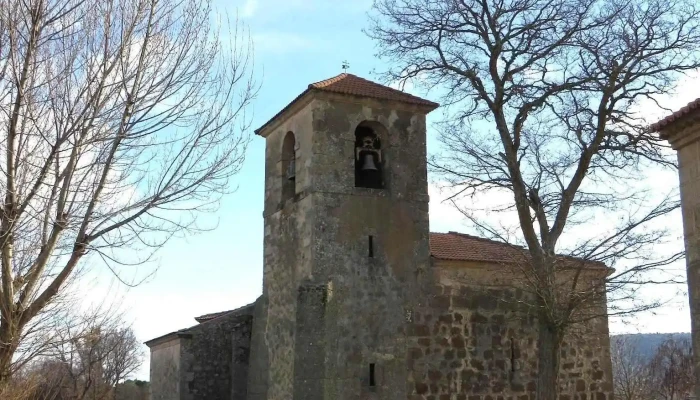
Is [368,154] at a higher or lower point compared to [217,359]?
higher

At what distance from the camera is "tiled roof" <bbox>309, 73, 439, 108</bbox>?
17.2 metres

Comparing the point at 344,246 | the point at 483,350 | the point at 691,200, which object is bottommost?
the point at 483,350

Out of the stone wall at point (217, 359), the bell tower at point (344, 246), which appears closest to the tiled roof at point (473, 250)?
the bell tower at point (344, 246)

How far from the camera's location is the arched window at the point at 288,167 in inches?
726

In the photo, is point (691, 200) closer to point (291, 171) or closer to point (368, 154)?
point (368, 154)

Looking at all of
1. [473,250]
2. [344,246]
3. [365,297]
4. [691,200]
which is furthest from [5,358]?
[473,250]

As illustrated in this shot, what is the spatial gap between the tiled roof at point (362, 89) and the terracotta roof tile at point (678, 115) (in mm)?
7217

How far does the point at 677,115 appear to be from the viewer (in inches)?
428

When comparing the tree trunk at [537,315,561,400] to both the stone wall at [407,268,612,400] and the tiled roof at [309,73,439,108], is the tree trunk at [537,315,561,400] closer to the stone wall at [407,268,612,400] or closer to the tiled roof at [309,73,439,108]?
the stone wall at [407,268,612,400]

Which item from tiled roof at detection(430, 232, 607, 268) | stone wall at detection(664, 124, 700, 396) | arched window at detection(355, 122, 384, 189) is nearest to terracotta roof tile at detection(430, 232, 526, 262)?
tiled roof at detection(430, 232, 607, 268)

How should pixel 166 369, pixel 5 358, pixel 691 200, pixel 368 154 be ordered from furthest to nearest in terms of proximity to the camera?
pixel 166 369
pixel 368 154
pixel 691 200
pixel 5 358

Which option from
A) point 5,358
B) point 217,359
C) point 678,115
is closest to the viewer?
point 5,358

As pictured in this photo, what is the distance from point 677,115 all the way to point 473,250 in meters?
8.07

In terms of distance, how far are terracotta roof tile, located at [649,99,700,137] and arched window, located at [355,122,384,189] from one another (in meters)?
7.34
